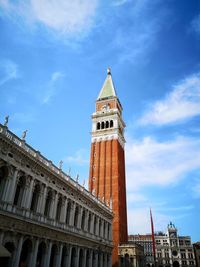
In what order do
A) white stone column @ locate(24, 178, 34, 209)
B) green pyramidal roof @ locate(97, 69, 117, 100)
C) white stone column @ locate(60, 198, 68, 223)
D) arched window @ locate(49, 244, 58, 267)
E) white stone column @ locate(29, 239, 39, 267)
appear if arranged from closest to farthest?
1. white stone column @ locate(29, 239, 39, 267)
2. white stone column @ locate(24, 178, 34, 209)
3. arched window @ locate(49, 244, 58, 267)
4. white stone column @ locate(60, 198, 68, 223)
5. green pyramidal roof @ locate(97, 69, 117, 100)

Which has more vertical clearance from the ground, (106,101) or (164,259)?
(106,101)

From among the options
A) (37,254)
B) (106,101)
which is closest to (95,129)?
(106,101)

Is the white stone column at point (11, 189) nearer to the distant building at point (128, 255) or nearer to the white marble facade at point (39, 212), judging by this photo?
the white marble facade at point (39, 212)

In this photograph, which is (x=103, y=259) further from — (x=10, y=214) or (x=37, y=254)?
(x=10, y=214)

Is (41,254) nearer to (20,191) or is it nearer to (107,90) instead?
(20,191)

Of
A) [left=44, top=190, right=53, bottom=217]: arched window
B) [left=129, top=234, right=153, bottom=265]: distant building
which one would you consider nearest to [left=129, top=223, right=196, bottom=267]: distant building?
[left=129, top=234, right=153, bottom=265]: distant building

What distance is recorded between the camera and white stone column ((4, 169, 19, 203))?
20477 mm

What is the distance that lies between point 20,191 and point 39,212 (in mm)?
3215

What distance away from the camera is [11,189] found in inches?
827

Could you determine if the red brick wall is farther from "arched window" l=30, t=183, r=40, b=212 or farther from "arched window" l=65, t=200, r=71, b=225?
"arched window" l=30, t=183, r=40, b=212

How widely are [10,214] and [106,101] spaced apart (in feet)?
166

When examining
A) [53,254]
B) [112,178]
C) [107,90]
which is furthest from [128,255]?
[107,90]

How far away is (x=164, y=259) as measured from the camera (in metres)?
98.8

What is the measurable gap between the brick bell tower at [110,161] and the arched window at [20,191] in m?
26.9
